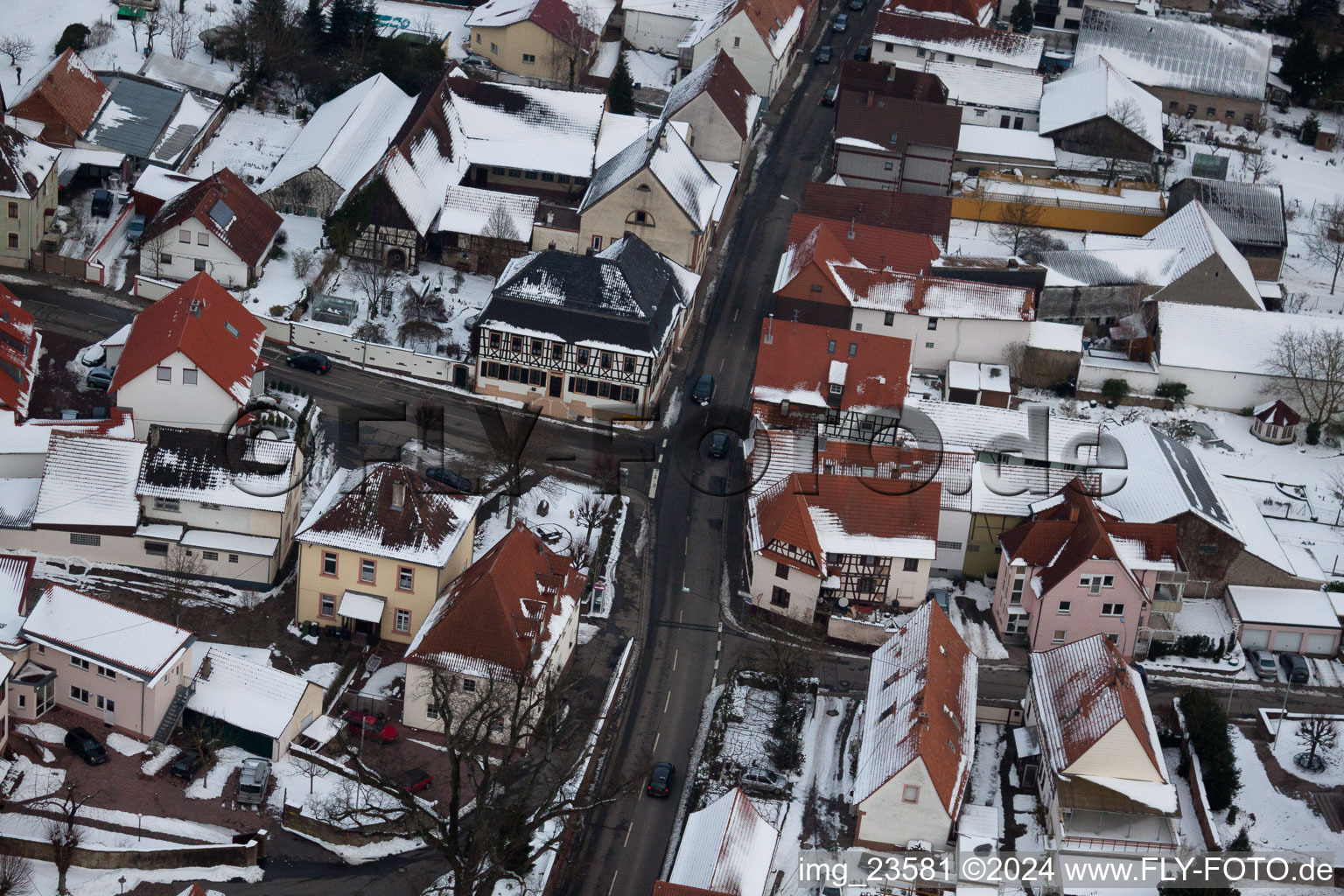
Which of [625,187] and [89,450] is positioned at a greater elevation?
[625,187]

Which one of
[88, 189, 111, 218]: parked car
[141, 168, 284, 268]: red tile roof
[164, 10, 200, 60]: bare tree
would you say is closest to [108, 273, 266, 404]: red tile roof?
[141, 168, 284, 268]: red tile roof

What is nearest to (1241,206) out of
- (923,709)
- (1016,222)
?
(1016,222)

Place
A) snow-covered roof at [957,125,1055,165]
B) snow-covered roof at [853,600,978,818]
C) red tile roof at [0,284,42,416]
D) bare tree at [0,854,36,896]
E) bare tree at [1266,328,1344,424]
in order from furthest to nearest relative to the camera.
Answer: snow-covered roof at [957,125,1055,165], bare tree at [1266,328,1344,424], red tile roof at [0,284,42,416], snow-covered roof at [853,600,978,818], bare tree at [0,854,36,896]

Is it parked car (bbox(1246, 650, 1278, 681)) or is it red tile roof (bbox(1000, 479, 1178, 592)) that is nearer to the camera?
red tile roof (bbox(1000, 479, 1178, 592))

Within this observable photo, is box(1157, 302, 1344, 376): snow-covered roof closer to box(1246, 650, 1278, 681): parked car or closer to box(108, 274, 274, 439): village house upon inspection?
box(1246, 650, 1278, 681): parked car

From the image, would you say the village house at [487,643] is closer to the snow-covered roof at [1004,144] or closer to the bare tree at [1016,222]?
the bare tree at [1016,222]

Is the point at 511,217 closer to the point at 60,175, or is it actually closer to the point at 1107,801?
the point at 60,175

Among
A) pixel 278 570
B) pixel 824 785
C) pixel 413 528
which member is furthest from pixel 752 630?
pixel 278 570
